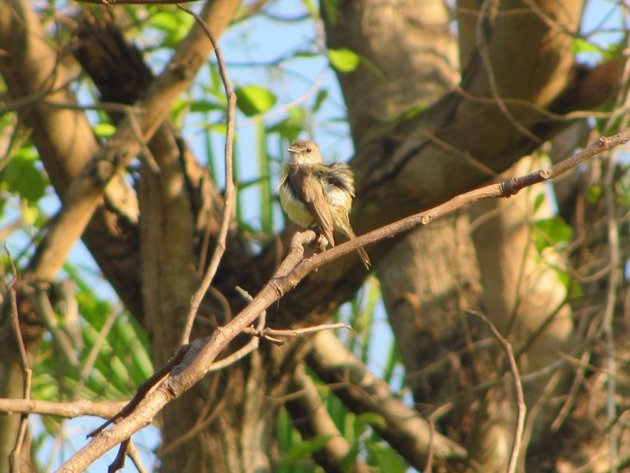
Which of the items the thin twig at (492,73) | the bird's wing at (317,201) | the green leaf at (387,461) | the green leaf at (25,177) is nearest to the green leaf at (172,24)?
the green leaf at (25,177)

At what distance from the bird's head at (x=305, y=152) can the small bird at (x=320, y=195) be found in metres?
0.36

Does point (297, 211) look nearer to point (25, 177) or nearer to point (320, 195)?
point (320, 195)

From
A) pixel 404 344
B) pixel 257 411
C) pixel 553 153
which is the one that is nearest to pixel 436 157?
pixel 257 411

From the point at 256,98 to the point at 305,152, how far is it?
2.04ft

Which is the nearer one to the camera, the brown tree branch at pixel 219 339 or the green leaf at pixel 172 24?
the brown tree branch at pixel 219 339

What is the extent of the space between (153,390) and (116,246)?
11.4ft

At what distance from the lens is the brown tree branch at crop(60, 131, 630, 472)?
1.50m

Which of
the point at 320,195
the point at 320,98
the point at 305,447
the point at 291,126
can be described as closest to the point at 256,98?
the point at 320,98

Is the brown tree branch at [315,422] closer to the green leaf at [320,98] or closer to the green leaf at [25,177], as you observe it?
the green leaf at [320,98]

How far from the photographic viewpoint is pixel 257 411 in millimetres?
4949

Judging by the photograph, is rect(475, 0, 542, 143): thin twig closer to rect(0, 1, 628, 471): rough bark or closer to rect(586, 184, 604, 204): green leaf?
rect(0, 1, 628, 471): rough bark

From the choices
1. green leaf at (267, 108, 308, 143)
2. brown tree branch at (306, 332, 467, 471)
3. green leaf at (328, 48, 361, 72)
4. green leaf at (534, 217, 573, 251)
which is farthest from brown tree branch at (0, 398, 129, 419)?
green leaf at (534, 217, 573, 251)

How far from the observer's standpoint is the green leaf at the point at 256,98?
15.9ft

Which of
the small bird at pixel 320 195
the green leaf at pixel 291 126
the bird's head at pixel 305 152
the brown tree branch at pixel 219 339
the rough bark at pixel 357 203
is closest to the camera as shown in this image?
the brown tree branch at pixel 219 339
